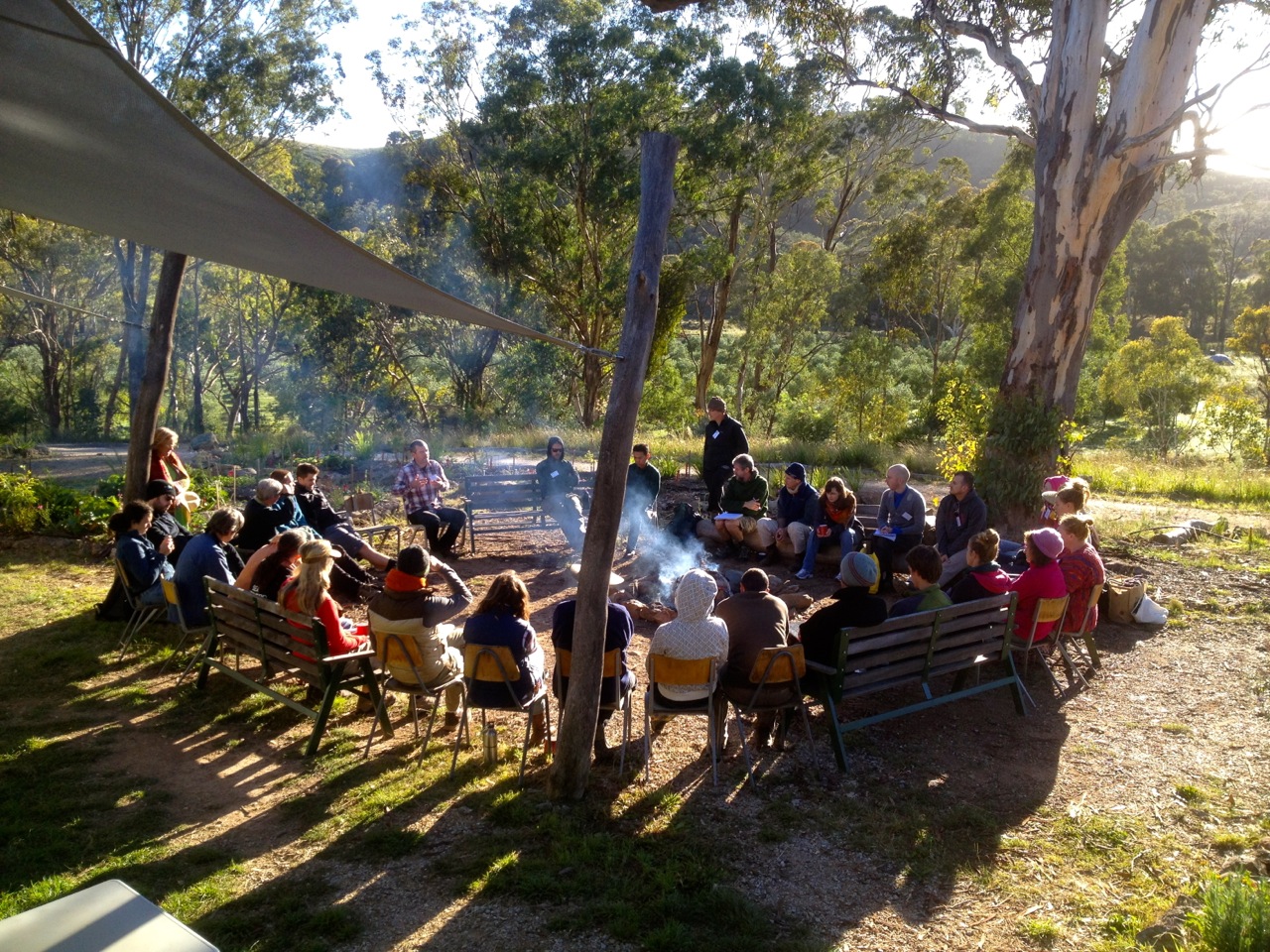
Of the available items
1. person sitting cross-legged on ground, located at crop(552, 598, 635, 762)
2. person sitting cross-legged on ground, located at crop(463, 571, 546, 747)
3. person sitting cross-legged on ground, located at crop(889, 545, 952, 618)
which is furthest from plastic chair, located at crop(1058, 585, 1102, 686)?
person sitting cross-legged on ground, located at crop(463, 571, 546, 747)

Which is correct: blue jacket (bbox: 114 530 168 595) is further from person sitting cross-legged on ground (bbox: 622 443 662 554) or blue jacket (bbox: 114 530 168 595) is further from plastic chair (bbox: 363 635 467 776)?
person sitting cross-legged on ground (bbox: 622 443 662 554)

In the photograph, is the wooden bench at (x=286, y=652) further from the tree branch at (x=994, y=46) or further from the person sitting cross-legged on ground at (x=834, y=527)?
the tree branch at (x=994, y=46)

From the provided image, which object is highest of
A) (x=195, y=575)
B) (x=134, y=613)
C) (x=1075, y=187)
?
(x=1075, y=187)

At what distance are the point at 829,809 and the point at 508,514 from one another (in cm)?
597

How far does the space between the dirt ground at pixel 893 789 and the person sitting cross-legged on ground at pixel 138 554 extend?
1.84 ft

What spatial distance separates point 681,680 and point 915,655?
1.35 m

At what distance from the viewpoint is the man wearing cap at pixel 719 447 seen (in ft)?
30.8

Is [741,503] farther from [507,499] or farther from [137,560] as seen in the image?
[137,560]

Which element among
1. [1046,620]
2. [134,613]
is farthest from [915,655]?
[134,613]

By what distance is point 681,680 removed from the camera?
423 cm

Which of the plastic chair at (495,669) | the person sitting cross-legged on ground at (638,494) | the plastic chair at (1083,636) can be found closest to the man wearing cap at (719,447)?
the person sitting cross-legged on ground at (638,494)

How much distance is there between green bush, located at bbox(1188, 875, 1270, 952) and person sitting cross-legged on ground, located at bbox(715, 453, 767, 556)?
5674 millimetres

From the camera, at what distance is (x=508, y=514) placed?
374 inches

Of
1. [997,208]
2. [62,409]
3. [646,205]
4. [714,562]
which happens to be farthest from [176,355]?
[646,205]
